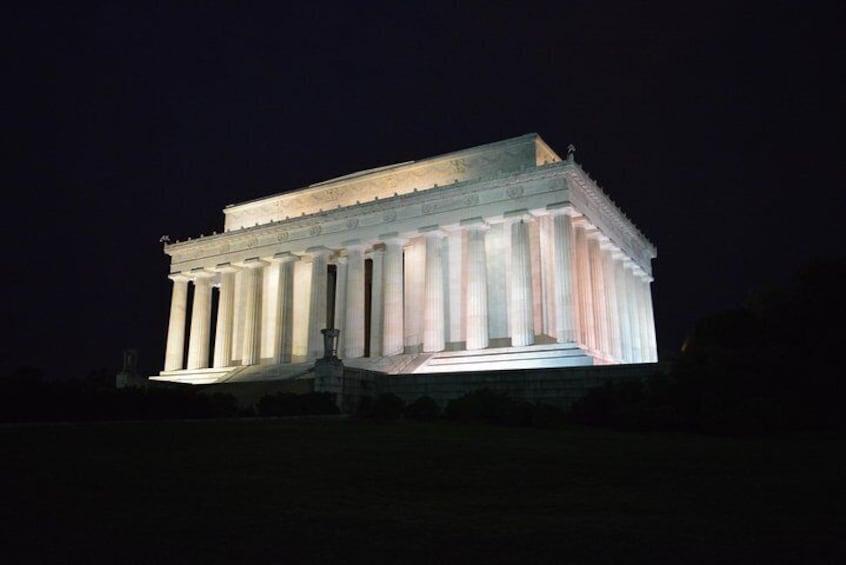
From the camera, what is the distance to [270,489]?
10844mm

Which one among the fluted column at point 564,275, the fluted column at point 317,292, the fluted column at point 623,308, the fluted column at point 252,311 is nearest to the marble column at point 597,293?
the fluted column at point 623,308

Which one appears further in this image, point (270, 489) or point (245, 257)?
point (245, 257)

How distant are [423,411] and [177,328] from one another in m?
43.4

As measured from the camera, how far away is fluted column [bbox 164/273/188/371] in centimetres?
6281

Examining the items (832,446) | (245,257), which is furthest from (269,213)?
(832,446)

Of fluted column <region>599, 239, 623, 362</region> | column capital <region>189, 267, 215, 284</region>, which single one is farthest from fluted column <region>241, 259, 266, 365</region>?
fluted column <region>599, 239, 623, 362</region>

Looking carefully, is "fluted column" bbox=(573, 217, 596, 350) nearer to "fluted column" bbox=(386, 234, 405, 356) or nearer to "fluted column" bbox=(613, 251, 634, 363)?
"fluted column" bbox=(613, 251, 634, 363)

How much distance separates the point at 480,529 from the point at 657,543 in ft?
6.95

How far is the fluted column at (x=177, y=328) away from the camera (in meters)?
62.8

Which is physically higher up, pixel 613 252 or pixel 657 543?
pixel 613 252

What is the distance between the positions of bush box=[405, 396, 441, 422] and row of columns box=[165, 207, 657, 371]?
17738 millimetres

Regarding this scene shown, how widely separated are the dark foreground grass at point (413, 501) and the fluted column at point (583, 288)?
2887 centimetres

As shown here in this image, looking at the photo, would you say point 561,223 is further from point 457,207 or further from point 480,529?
point 480,529

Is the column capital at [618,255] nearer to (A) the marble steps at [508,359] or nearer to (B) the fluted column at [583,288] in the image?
(B) the fluted column at [583,288]
